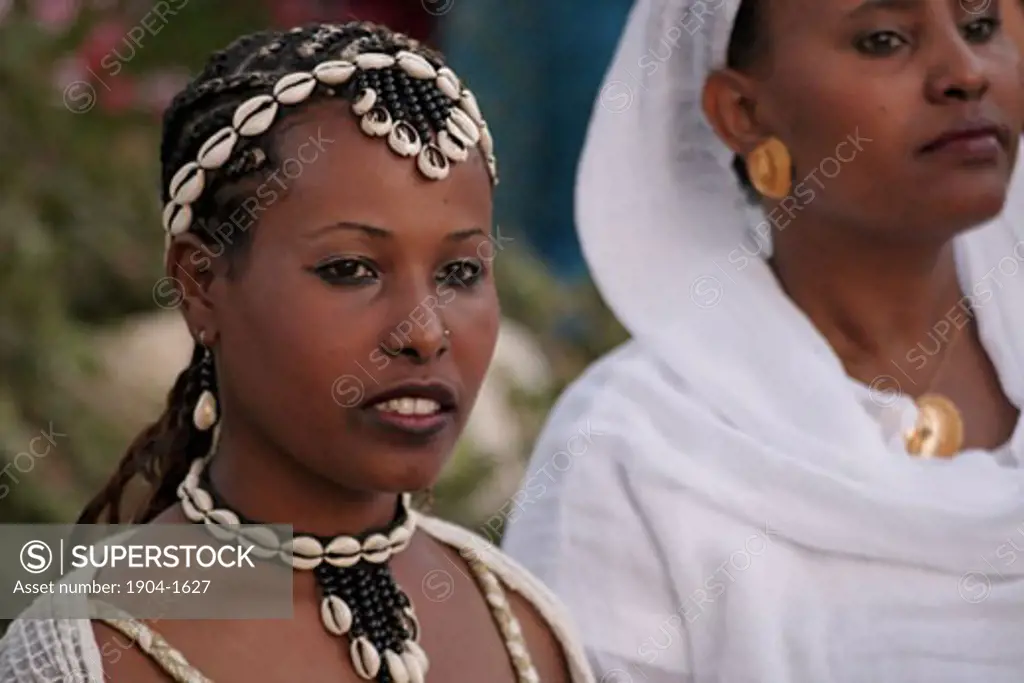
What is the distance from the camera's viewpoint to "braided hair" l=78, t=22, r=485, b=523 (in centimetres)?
182

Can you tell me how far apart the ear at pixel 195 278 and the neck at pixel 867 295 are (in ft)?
3.34

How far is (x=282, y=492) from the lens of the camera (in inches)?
72.7

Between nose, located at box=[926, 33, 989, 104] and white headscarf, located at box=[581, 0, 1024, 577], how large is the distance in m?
0.33

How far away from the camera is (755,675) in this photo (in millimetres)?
2242

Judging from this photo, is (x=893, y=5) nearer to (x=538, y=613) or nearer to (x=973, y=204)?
(x=973, y=204)

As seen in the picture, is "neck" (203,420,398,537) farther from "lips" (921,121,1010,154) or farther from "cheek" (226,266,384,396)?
"lips" (921,121,1010,154)

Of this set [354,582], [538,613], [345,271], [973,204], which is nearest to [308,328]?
[345,271]

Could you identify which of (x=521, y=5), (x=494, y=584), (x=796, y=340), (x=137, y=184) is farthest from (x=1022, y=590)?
(x=521, y=5)

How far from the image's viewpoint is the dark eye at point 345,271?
1.76 meters

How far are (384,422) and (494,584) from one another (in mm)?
363

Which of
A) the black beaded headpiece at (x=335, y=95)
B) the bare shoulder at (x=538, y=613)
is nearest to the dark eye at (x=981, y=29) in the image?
the black beaded headpiece at (x=335, y=95)

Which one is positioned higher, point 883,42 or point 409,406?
point 883,42

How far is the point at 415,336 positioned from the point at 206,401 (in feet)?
1.02

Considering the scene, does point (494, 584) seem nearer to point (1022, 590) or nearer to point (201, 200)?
point (201, 200)
